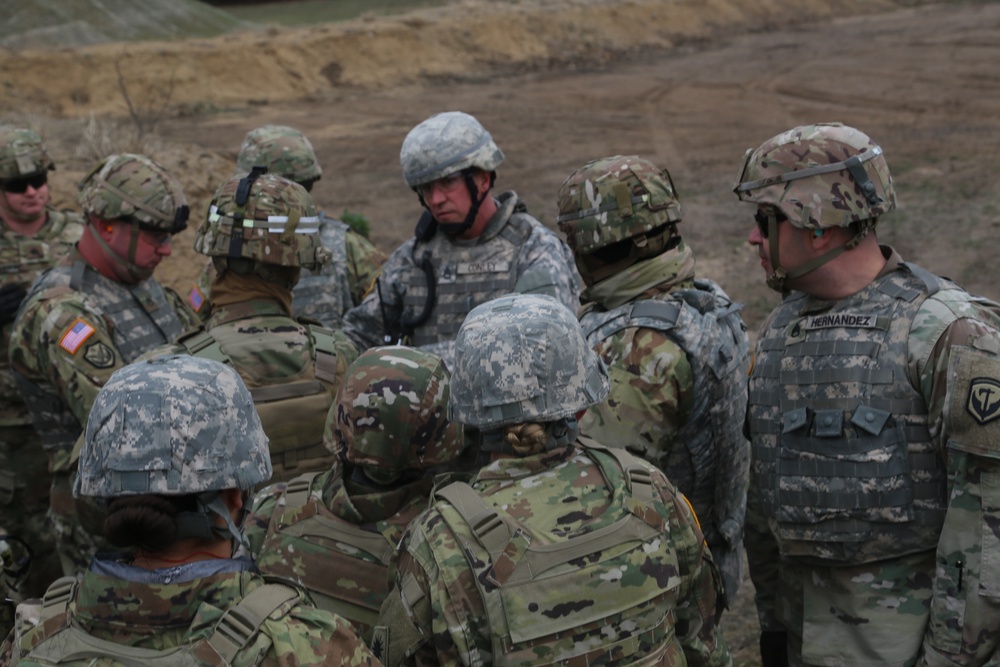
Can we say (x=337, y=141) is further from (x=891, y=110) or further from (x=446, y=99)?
(x=891, y=110)

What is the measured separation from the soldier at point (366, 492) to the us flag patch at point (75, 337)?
1956 mm

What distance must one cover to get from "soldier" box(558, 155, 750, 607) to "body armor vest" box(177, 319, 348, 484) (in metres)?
1.07

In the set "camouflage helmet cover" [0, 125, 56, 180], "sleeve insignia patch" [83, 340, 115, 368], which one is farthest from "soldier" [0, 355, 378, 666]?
"camouflage helmet cover" [0, 125, 56, 180]

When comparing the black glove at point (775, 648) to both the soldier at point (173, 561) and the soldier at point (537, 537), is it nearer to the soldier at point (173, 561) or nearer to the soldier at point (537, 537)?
the soldier at point (537, 537)

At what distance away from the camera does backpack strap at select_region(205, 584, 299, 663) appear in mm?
2629

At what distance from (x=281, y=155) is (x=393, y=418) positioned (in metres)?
4.21

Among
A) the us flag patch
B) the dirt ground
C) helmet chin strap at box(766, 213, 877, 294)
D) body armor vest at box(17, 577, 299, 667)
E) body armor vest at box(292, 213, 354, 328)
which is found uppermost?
helmet chin strap at box(766, 213, 877, 294)

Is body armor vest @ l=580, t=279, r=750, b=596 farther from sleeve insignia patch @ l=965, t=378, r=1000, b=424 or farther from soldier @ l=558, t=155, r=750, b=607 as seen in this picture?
sleeve insignia patch @ l=965, t=378, r=1000, b=424

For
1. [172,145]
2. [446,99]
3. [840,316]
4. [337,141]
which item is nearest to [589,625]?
[840,316]

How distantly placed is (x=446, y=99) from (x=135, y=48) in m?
7.03

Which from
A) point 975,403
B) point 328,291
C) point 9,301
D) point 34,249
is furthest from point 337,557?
point 34,249

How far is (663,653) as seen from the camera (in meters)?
3.27

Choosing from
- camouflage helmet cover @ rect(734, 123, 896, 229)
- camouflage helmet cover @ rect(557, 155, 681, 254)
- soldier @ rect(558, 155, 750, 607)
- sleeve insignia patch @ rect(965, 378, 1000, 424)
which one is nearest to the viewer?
sleeve insignia patch @ rect(965, 378, 1000, 424)

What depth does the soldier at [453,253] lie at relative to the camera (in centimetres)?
589
